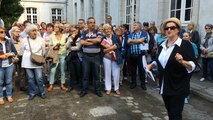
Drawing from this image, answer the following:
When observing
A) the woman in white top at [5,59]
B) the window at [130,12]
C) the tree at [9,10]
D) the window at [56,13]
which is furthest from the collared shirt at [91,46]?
the window at [56,13]

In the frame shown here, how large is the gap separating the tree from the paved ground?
824 cm

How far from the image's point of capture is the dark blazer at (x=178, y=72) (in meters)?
3.08

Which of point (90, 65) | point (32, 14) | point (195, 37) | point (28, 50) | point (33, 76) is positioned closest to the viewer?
point (28, 50)

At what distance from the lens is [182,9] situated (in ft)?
28.9

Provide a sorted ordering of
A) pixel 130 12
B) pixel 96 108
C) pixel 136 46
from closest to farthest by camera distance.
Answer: pixel 96 108
pixel 136 46
pixel 130 12

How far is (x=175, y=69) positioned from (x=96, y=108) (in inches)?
97.3

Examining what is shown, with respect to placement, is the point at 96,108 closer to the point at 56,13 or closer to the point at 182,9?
the point at 182,9

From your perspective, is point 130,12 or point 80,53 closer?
point 80,53

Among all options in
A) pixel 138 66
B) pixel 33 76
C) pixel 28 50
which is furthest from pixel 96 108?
pixel 28 50

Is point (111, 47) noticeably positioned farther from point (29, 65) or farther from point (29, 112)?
point (29, 112)

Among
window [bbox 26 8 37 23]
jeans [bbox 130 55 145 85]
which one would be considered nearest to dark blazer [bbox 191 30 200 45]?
jeans [bbox 130 55 145 85]

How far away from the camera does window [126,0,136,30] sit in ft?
40.2

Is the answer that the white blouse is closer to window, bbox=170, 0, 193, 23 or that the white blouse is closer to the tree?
window, bbox=170, 0, 193, 23

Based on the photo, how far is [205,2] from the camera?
753 centimetres
